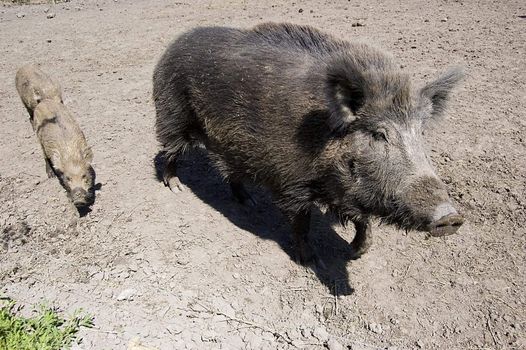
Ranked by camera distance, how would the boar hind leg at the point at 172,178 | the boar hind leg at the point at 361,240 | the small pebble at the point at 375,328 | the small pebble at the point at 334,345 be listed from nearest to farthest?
the small pebble at the point at 334,345, the small pebble at the point at 375,328, the boar hind leg at the point at 361,240, the boar hind leg at the point at 172,178

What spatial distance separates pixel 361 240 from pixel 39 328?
2.43 meters

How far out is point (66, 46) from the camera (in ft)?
27.8

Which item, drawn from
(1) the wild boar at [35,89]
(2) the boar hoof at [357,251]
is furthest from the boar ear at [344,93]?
(1) the wild boar at [35,89]

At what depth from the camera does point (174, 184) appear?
4559 millimetres

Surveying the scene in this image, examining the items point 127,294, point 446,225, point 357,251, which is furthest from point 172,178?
point 446,225

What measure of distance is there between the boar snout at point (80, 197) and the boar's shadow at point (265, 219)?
2.49ft

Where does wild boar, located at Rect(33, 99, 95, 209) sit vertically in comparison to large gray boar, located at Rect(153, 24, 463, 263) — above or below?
below

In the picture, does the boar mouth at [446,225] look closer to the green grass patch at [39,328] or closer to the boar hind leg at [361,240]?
the boar hind leg at [361,240]

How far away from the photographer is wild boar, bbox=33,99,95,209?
422 centimetres

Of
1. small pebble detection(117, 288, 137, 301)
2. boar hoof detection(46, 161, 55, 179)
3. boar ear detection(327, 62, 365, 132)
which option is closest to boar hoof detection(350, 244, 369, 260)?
boar ear detection(327, 62, 365, 132)

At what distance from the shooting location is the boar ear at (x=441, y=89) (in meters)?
2.97

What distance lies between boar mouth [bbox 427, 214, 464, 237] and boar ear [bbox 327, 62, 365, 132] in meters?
0.81

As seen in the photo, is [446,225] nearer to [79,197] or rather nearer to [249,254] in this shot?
[249,254]

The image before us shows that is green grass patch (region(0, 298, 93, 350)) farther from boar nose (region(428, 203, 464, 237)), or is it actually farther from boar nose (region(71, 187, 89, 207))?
boar nose (region(428, 203, 464, 237))
